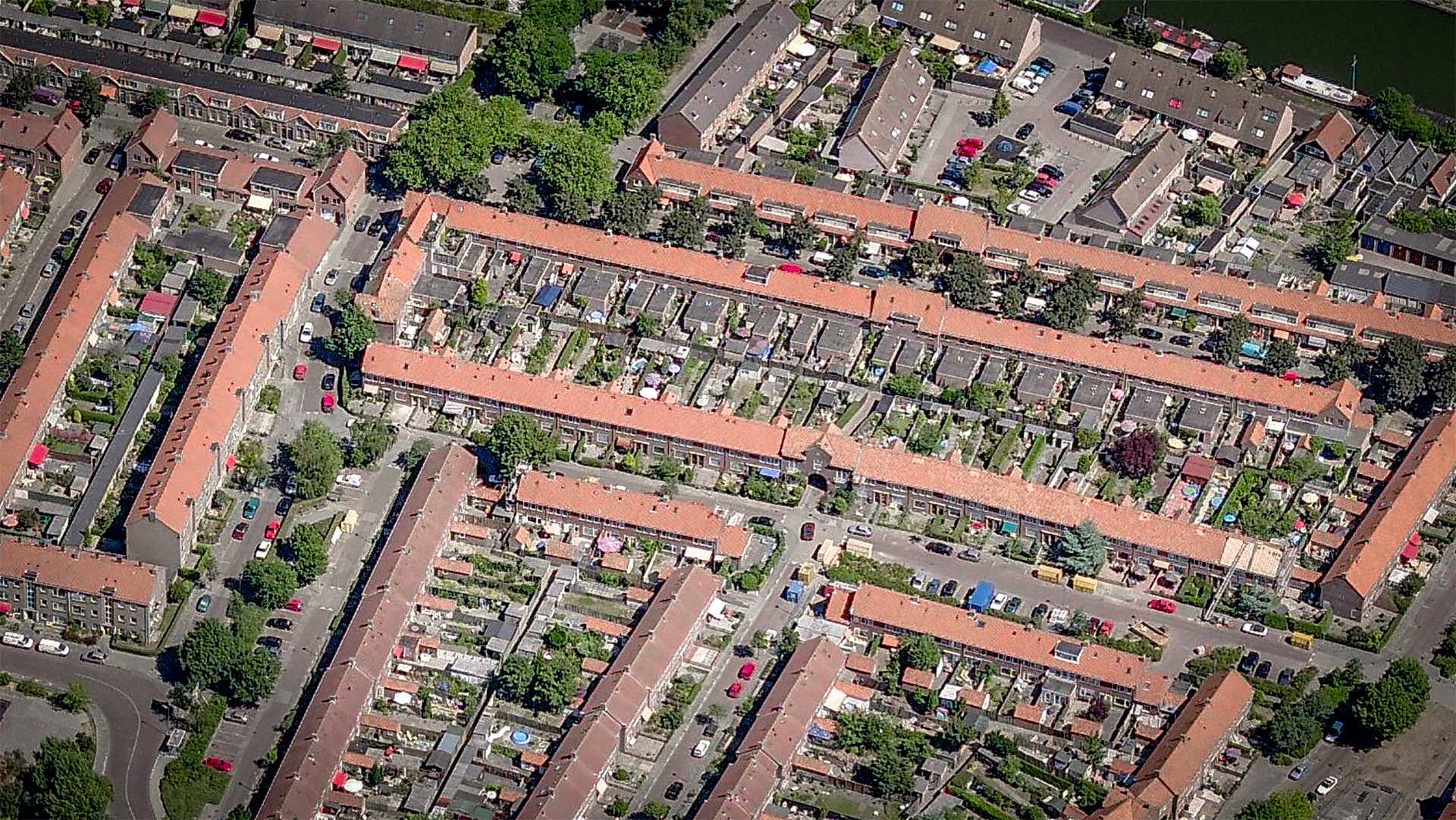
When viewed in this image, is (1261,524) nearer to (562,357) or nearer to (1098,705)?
(1098,705)

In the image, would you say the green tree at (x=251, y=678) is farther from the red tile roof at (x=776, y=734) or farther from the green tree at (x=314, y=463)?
the red tile roof at (x=776, y=734)

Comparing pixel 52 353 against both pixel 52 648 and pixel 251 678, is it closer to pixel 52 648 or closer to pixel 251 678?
pixel 52 648

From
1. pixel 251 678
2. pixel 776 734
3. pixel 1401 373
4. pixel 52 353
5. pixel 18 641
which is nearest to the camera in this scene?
pixel 776 734

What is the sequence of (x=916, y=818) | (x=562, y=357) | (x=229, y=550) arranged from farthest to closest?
(x=562, y=357) < (x=229, y=550) < (x=916, y=818)

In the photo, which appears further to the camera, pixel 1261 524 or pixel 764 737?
pixel 1261 524

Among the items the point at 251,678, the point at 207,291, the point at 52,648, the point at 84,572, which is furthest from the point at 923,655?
the point at 207,291

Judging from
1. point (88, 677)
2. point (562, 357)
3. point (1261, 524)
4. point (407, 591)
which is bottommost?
point (88, 677)

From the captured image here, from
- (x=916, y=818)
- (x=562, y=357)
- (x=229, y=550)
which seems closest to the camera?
(x=916, y=818)

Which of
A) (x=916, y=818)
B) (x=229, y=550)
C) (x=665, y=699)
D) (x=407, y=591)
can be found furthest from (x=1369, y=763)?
(x=229, y=550)
